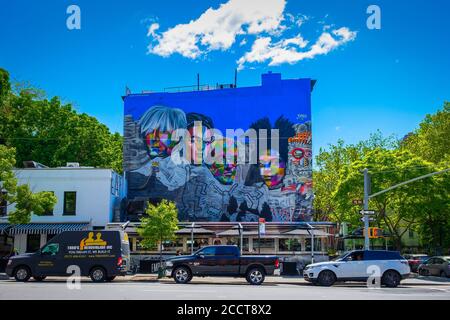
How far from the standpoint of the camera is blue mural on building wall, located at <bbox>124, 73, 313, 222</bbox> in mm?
43344

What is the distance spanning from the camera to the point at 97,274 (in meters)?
24.0

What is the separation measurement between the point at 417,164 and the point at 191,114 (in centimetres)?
1970

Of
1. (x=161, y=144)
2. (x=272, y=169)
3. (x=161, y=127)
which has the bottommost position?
(x=272, y=169)

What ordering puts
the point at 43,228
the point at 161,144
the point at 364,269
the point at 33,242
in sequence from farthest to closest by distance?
the point at 161,144
the point at 33,242
the point at 43,228
the point at 364,269

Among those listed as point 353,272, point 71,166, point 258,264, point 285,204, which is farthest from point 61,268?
point 285,204

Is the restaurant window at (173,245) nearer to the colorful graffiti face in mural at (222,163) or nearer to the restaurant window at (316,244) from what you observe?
the colorful graffiti face in mural at (222,163)

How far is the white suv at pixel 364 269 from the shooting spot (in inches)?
941

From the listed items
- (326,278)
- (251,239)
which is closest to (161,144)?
(251,239)

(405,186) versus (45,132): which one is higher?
(45,132)

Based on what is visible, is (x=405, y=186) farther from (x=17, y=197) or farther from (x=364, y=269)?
(x=17, y=197)

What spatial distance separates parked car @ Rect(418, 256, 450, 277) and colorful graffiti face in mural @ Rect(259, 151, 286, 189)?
14.0 m

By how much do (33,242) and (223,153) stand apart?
17.2m

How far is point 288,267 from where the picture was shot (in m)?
31.3
